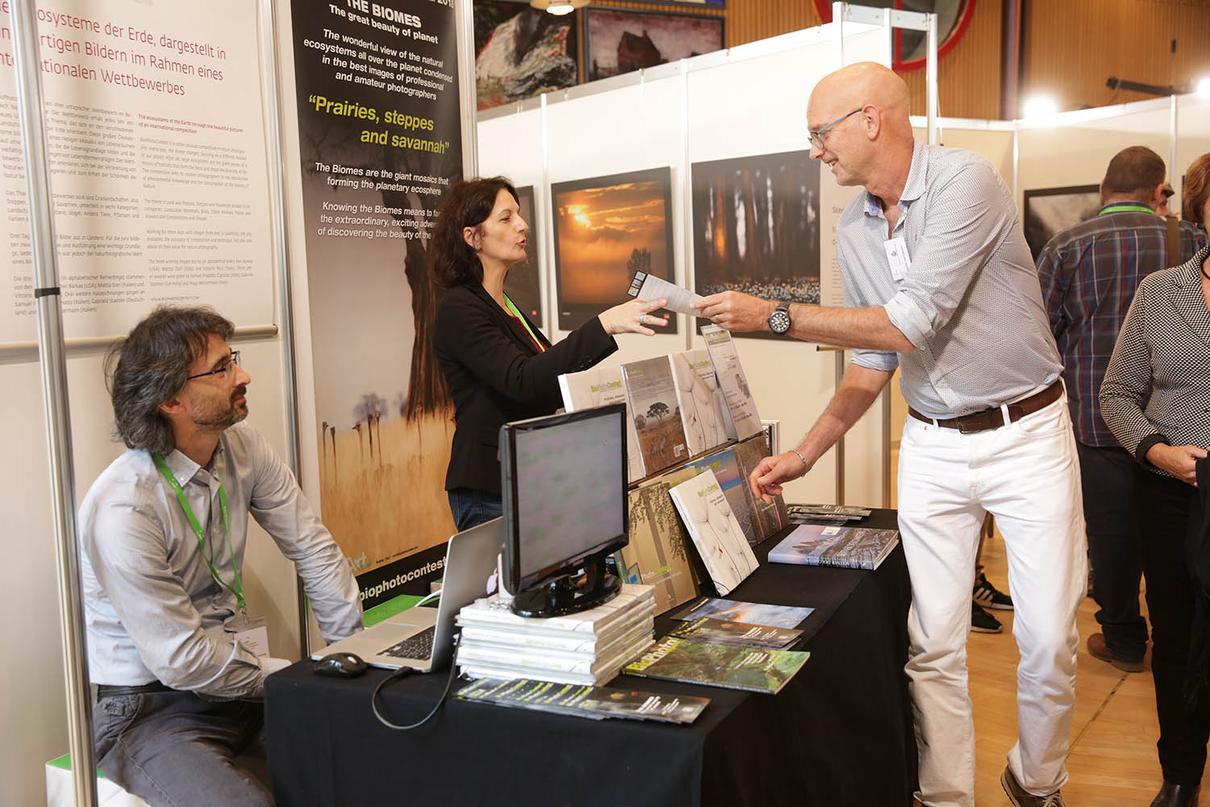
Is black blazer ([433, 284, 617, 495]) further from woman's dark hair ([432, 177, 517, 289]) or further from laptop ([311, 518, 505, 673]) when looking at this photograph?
laptop ([311, 518, 505, 673])

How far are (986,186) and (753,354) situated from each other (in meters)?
2.69

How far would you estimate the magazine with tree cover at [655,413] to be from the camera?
7.91ft

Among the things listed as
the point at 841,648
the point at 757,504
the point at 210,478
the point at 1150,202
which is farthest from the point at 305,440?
the point at 1150,202

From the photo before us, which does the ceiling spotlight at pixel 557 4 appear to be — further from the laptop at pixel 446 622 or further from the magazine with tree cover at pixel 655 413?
the laptop at pixel 446 622

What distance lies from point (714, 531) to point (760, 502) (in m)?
0.45

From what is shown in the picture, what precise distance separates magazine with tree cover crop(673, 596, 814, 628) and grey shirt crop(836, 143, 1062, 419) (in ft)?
Answer: 2.25

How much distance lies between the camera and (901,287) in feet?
7.81

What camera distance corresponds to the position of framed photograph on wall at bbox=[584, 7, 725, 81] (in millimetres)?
10102

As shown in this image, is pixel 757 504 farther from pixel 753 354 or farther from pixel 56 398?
pixel 753 354

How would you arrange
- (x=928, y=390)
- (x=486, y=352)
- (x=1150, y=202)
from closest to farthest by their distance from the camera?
1. (x=928, y=390)
2. (x=486, y=352)
3. (x=1150, y=202)

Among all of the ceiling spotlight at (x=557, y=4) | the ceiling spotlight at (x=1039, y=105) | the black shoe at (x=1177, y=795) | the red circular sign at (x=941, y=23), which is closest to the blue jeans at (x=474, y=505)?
the black shoe at (x=1177, y=795)

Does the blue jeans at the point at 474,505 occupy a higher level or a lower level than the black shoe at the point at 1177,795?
higher

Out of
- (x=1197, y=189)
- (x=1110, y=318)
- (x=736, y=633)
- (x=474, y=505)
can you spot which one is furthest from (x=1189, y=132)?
(x=736, y=633)

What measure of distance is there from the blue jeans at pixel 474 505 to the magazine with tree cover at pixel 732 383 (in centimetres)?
70
